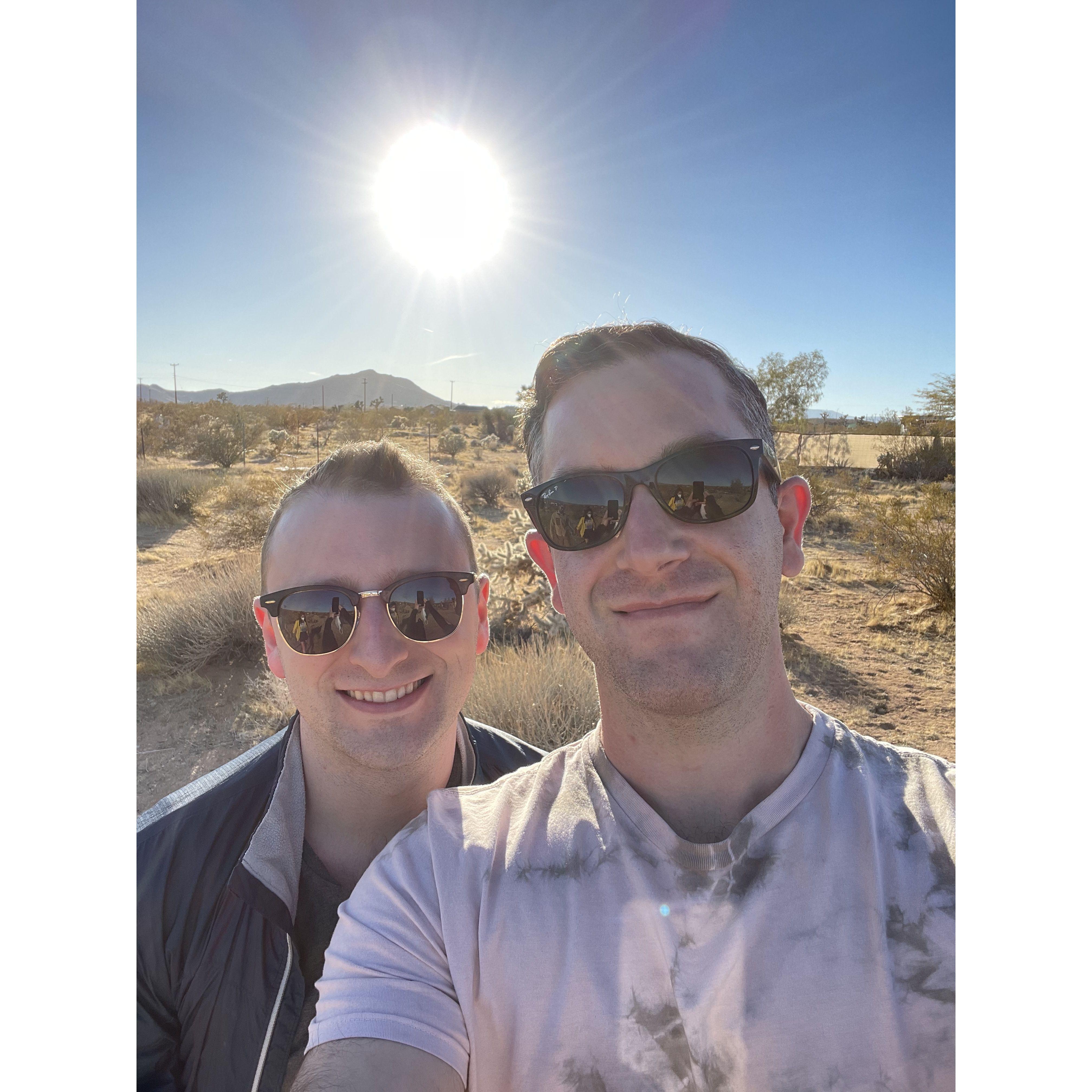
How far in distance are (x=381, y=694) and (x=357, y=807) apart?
0.35 m

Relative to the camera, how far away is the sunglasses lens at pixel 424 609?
1.81 metres

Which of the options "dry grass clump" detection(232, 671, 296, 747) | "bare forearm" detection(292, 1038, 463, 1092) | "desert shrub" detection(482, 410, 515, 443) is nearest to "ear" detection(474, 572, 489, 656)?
"bare forearm" detection(292, 1038, 463, 1092)

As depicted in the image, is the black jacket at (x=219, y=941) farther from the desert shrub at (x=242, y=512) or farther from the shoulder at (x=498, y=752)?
the desert shrub at (x=242, y=512)

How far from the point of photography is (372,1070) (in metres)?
1.12

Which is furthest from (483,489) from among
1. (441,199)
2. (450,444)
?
(441,199)

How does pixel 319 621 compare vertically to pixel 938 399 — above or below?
below

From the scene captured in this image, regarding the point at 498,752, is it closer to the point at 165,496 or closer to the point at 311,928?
the point at 311,928

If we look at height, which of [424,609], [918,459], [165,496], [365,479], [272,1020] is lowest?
[272,1020]

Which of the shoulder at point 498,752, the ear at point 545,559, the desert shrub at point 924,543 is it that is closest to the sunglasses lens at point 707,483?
the ear at point 545,559

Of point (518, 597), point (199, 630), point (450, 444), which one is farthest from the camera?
point (450, 444)

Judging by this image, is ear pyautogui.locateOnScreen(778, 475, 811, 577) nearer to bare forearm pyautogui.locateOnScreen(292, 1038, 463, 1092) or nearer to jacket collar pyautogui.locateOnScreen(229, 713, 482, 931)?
jacket collar pyautogui.locateOnScreen(229, 713, 482, 931)

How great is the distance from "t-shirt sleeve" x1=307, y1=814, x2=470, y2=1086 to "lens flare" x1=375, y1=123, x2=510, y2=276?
6.49 feet
